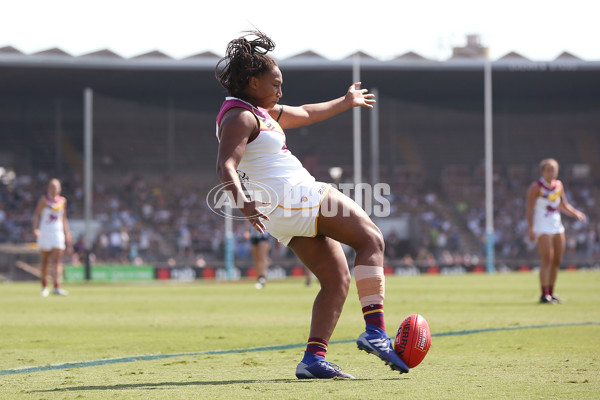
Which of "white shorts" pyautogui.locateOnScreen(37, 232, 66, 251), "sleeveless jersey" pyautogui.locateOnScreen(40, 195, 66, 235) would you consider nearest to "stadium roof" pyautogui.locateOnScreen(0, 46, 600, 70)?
"sleeveless jersey" pyautogui.locateOnScreen(40, 195, 66, 235)

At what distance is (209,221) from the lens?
1585 inches

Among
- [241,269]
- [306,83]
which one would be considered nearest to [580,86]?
[306,83]

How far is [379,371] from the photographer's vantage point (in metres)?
5.92

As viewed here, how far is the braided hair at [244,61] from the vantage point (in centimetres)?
567

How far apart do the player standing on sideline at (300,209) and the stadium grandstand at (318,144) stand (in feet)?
89.3

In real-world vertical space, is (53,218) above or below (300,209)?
above

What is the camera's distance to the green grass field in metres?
4.97

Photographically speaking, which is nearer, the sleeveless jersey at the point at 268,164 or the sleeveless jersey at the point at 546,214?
the sleeveless jersey at the point at 268,164

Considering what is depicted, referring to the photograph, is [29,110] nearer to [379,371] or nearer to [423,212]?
[423,212]

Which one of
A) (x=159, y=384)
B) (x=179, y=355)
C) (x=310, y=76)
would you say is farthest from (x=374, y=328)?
(x=310, y=76)

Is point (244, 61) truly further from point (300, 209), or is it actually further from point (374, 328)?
point (374, 328)

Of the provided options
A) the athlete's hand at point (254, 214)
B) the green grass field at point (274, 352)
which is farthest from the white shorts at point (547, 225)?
the athlete's hand at point (254, 214)

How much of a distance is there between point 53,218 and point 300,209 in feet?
43.4

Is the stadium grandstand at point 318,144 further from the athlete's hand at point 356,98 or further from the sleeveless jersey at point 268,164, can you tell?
the sleeveless jersey at point 268,164
